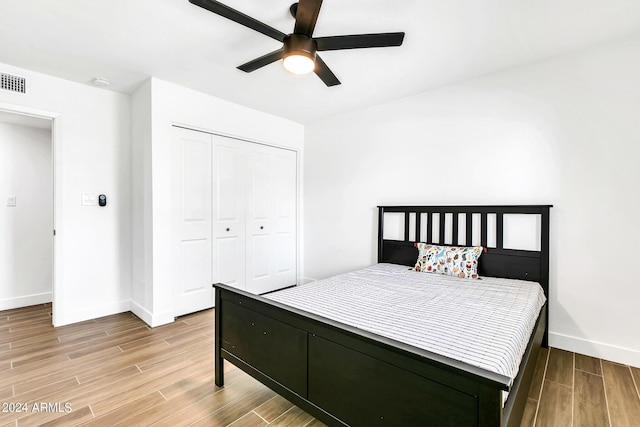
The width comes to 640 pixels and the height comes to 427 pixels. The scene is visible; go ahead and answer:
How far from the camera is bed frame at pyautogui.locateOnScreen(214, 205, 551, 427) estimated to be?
40.9 inches

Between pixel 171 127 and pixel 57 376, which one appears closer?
pixel 57 376

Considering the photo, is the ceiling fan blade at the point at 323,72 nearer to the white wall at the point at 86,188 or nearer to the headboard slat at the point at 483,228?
the headboard slat at the point at 483,228

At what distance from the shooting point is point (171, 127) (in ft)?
10.3

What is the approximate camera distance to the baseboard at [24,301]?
11.3ft

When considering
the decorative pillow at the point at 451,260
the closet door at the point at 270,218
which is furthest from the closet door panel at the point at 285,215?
the decorative pillow at the point at 451,260

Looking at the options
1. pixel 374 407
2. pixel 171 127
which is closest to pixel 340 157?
pixel 171 127

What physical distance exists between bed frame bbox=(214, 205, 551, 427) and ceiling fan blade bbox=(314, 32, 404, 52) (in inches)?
62.4

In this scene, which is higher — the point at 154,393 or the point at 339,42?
the point at 339,42

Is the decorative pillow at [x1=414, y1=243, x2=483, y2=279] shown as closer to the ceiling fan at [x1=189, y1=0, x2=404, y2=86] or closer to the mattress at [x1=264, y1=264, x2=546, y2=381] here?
the mattress at [x1=264, y1=264, x2=546, y2=381]

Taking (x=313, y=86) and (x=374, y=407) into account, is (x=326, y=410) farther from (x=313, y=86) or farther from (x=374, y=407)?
(x=313, y=86)

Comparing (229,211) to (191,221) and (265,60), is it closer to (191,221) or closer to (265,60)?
(191,221)

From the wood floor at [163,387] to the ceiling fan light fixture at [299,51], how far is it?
6.93 ft

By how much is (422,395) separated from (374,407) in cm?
24

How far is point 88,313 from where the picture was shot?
10.3 ft
